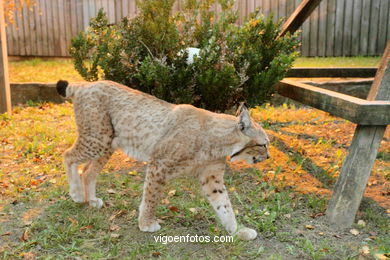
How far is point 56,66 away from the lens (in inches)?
452

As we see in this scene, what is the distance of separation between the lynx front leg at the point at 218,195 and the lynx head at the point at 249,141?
237 mm

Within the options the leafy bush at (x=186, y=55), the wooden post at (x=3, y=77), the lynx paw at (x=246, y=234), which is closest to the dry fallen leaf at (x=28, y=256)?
the lynx paw at (x=246, y=234)

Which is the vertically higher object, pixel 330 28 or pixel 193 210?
pixel 330 28

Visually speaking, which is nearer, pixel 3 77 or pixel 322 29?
pixel 3 77

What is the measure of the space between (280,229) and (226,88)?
181cm

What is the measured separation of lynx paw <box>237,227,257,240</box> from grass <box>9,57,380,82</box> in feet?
21.4

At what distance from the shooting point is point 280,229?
164 inches

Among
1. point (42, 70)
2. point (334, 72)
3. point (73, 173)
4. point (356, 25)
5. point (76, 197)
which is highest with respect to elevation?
point (356, 25)

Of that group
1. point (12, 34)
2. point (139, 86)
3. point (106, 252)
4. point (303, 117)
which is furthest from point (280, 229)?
point (12, 34)

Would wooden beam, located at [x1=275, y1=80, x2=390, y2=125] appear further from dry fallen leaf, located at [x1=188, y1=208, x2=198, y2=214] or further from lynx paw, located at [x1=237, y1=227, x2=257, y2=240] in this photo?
dry fallen leaf, located at [x1=188, y1=208, x2=198, y2=214]

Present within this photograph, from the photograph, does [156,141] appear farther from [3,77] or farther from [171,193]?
[3,77]

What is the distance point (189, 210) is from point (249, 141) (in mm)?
1056

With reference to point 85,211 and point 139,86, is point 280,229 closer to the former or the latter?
point 85,211

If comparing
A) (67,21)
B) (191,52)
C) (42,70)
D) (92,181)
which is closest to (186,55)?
(191,52)
